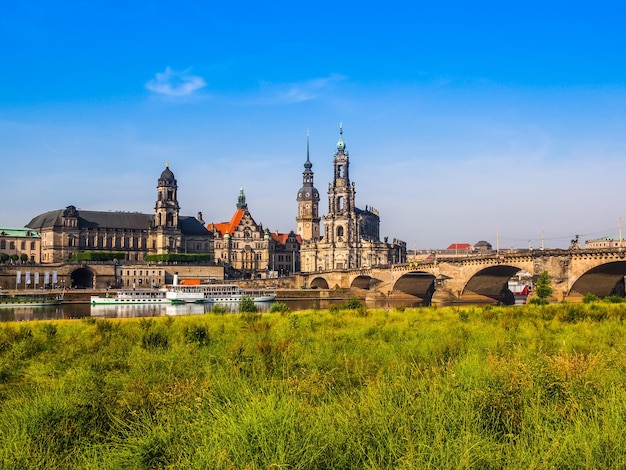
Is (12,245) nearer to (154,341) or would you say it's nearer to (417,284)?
Result: (417,284)

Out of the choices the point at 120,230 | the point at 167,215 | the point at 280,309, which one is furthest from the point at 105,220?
the point at 280,309

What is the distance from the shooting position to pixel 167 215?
420ft

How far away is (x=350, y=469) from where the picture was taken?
24.0 ft

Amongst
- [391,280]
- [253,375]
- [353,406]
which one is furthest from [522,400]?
[391,280]

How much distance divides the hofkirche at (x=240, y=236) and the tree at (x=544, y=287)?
7179 centimetres

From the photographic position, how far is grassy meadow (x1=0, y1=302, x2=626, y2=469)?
7.32 meters

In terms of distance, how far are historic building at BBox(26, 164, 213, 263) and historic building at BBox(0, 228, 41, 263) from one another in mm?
1266

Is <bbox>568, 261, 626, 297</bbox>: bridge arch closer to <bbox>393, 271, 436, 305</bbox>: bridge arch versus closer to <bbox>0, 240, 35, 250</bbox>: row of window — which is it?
<bbox>393, 271, 436, 305</bbox>: bridge arch

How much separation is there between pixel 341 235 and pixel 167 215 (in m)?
35.5

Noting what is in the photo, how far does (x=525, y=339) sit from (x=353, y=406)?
445 inches

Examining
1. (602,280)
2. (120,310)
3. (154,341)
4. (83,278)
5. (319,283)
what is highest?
(154,341)

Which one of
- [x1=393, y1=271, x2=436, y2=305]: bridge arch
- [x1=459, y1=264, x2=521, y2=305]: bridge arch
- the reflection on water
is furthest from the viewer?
[x1=393, y1=271, x2=436, y2=305]: bridge arch

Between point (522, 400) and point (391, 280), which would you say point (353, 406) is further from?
point (391, 280)

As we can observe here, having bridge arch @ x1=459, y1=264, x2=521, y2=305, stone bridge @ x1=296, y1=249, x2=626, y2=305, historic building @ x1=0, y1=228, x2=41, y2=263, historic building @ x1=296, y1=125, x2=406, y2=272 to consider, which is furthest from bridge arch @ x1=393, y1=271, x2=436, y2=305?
historic building @ x1=0, y1=228, x2=41, y2=263
